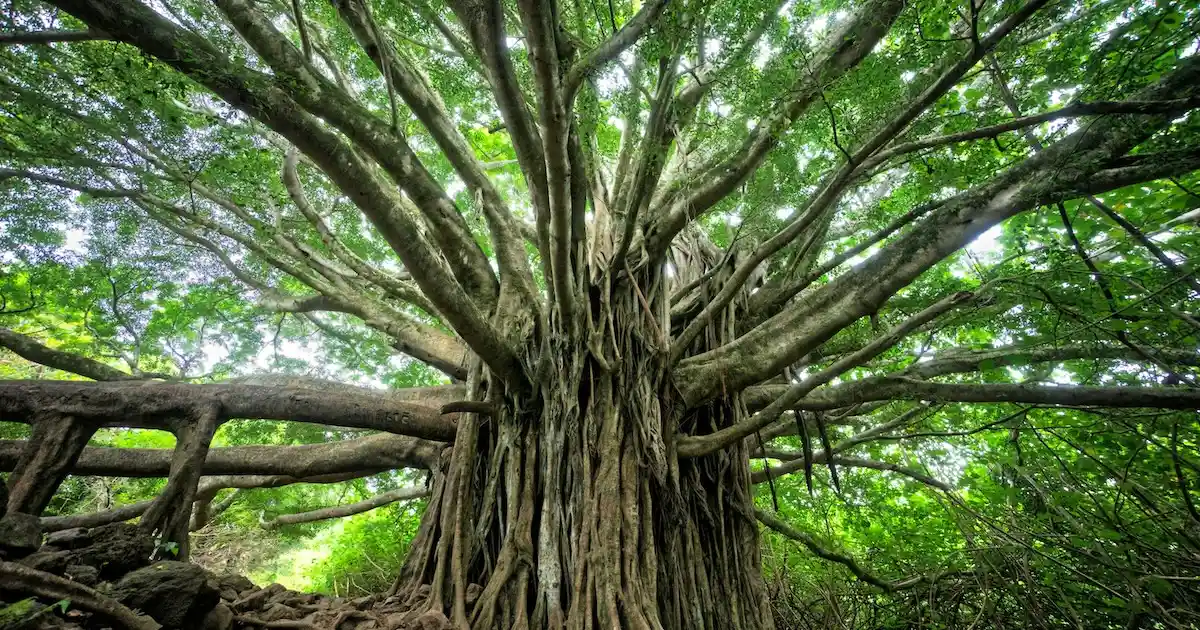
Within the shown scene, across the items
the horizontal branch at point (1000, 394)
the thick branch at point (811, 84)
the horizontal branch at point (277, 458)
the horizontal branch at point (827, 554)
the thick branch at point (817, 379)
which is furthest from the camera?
the horizontal branch at point (827, 554)

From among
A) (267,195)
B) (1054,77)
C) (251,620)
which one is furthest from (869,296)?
(267,195)

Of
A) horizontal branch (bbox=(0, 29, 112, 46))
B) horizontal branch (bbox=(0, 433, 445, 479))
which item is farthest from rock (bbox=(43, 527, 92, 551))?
horizontal branch (bbox=(0, 29, 112, 46))

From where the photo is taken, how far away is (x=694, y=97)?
12.8 feet

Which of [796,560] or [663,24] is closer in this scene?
[663,24]

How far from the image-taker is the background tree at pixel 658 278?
91.9 inches

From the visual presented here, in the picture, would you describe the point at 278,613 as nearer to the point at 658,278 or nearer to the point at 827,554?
the point at 658,278

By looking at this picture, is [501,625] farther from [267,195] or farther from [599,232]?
[267,195]

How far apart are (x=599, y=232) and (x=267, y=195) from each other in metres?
2.60

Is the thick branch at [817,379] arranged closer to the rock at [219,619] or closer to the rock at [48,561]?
the rock at [219,619]

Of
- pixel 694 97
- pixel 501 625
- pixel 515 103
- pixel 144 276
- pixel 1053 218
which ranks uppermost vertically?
pixel 694 97

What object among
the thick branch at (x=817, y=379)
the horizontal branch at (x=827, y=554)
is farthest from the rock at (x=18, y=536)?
the horizontal branch at (x=827, y=554)

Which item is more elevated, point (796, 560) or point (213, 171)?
point (213, 171)

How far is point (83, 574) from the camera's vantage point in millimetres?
1877

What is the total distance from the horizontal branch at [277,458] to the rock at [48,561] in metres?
1.68
